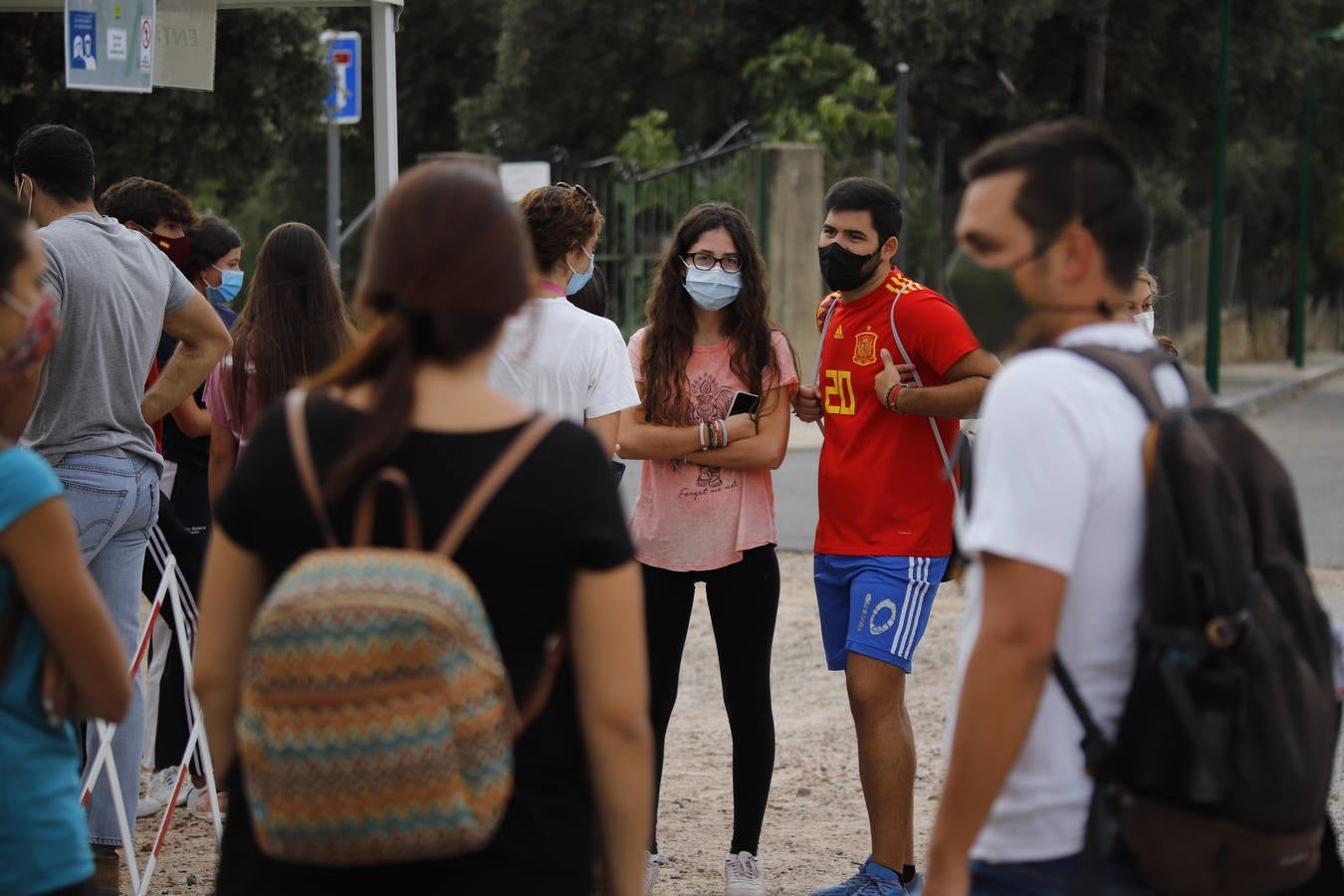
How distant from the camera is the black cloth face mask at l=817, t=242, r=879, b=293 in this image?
482 centimetres

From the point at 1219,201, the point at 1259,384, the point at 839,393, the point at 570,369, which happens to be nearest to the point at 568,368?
the point at 570,369

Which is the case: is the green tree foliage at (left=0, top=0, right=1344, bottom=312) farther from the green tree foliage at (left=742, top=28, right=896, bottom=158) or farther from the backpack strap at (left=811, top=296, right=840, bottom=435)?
the backpack strap at (left=811, top=296, right=840, bottom=435)

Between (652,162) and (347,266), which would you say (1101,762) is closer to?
(652,162)

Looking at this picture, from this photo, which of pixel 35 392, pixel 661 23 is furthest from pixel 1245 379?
pixel 35 392

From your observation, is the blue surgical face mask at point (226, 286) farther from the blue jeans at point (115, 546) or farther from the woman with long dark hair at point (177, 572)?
the blue jeans at point (115, 546)

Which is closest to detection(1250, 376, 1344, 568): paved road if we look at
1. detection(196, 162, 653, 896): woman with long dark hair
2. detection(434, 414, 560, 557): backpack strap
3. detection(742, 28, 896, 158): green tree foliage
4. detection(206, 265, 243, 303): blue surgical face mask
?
detection(742, 28, 896, 158): green tree foliage

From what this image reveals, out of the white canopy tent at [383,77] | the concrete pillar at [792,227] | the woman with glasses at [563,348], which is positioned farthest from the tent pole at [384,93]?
the concrete pillar at [792,227]

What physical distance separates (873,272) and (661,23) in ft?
59.9

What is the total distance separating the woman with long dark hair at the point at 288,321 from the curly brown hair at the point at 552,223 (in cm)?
58

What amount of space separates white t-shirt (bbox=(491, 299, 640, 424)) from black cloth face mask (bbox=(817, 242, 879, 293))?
81cm

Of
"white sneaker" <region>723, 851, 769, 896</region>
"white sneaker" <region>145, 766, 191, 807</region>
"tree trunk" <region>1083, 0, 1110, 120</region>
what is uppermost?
"tree trunk" <region>1083, 0, 1110, 120</region>

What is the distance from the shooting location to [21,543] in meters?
2.26

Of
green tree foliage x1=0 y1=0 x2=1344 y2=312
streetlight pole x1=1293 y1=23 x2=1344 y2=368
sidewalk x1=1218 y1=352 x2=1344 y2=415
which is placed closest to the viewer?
green tree foliage x1=0 y1=0 x2=1344 y2=312

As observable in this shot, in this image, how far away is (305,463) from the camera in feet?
7.07
